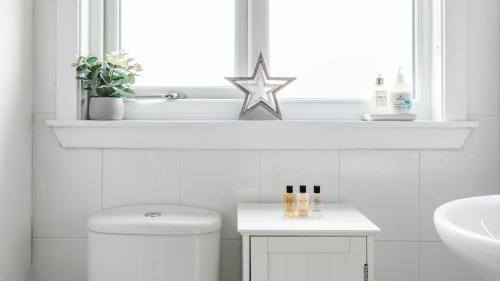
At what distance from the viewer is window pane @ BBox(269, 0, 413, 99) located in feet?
5.27

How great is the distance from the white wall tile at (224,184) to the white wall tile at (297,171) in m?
0.03

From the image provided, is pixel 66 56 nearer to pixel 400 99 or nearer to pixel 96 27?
pixel 96 27

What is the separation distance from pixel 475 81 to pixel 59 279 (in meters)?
1.48

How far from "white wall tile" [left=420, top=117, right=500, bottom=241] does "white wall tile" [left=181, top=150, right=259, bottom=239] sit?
546 mm

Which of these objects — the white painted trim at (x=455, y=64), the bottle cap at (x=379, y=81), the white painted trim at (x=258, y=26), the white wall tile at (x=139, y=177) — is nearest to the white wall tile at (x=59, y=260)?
the white wall tile at (x=139, y=177)

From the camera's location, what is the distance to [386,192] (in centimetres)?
149

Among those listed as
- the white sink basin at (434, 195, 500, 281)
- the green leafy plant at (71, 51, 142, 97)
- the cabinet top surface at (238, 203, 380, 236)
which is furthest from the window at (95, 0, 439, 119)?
the white sink basin at (434, 195, 500, 281)


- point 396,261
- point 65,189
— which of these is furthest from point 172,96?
point 396,261

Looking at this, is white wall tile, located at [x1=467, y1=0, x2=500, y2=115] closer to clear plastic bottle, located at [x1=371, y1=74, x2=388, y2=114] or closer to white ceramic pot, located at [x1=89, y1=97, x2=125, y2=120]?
clear plastic bottle, located at [x1=371, y1=74, x2=388, y2=114]

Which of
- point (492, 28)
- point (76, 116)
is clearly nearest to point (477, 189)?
point (492, 28)

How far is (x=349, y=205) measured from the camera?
1.43 m

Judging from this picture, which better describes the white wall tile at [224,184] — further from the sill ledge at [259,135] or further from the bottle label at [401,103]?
the bottle label at [401,103]

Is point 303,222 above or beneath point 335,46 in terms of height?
beneath

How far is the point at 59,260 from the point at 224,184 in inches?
22.9
